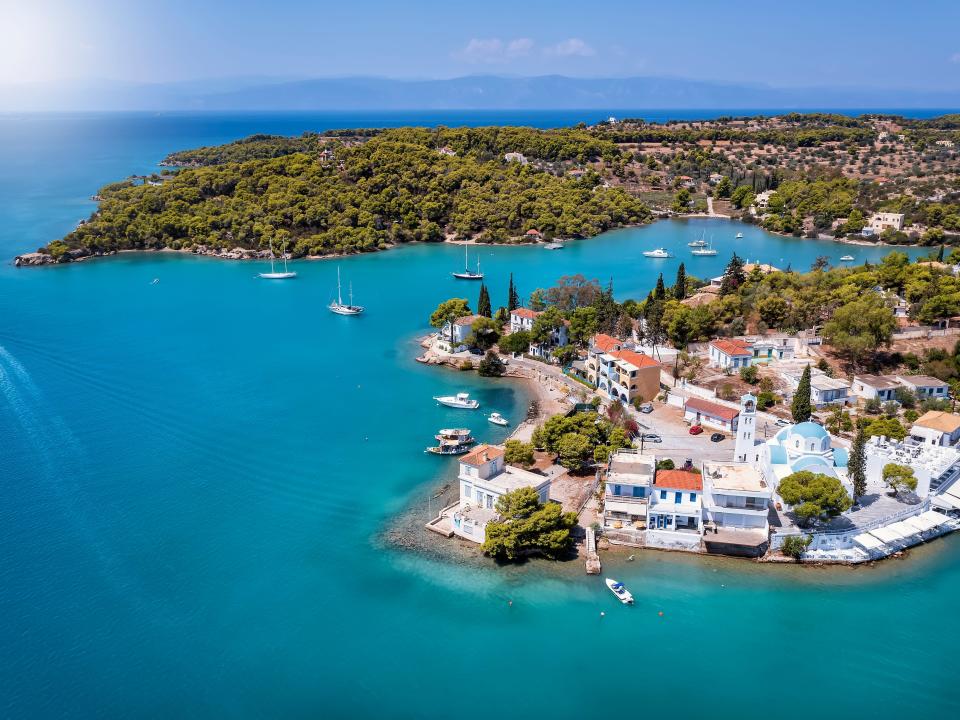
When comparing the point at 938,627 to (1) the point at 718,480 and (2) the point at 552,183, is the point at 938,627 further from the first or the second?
(2) the point at 552,183

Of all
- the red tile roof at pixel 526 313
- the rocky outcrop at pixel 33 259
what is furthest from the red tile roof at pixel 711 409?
the rocky outcrop at pixel 33 259

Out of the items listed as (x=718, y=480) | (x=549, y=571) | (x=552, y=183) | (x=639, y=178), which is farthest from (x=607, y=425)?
(x=639, y=178)

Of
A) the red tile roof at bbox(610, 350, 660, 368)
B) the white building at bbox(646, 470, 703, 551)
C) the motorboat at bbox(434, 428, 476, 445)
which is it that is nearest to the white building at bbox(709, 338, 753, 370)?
the red tile roof at bbox(610, 350, 660, 368)

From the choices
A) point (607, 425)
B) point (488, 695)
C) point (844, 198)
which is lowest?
point (488, 695)

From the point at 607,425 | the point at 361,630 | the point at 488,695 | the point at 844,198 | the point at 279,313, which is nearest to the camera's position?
the point at 488,695

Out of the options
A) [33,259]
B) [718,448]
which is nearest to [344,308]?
[718,448]

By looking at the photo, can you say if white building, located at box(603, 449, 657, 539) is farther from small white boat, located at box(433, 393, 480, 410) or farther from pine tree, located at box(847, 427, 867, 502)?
small white boat, located at box(433, 393, 480, 410)

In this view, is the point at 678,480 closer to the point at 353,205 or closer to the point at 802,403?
the point at 802,403
